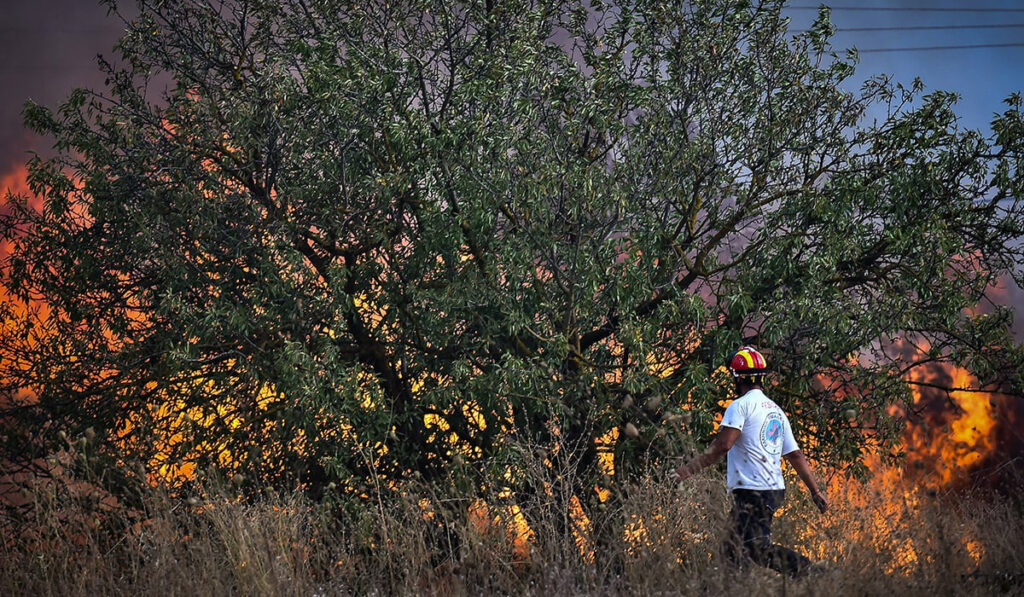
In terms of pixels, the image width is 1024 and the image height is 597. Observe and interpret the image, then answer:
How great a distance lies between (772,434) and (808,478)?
378mm

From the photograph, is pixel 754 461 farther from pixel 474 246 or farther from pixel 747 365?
pixel 474 246

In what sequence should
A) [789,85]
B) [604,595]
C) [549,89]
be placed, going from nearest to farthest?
1. [604,595]
2. [549,89]
3. [789,85]

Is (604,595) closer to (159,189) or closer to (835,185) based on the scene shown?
(835,185)

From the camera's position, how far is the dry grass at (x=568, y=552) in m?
5.36

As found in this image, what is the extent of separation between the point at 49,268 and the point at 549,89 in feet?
18.4

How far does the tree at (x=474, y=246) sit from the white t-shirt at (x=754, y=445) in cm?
212

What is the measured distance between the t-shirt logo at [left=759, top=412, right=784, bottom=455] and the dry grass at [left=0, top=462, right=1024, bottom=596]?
408 mm

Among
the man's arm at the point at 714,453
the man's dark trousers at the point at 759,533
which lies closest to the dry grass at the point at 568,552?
the man's dark trousers at the point at 759,533

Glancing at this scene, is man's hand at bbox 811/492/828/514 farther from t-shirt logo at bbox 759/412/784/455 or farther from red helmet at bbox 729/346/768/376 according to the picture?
red helmet at bbox 729/346/768/376

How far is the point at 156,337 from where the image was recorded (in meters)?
9.41

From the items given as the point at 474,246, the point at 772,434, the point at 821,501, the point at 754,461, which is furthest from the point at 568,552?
the point at 474,246

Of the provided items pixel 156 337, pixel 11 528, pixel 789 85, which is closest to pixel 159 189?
pixel 156 337

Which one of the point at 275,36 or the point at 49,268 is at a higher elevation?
the point at 275,36

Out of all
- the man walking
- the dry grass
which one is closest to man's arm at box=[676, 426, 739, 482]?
the man walking
